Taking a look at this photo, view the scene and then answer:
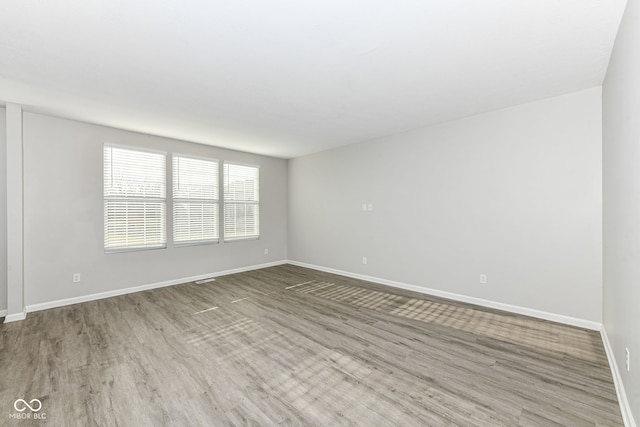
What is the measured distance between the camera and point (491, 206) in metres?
3.66

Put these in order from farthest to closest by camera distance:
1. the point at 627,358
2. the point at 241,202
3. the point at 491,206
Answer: the point at 241,202
the point at 491,206
the point at 627,358

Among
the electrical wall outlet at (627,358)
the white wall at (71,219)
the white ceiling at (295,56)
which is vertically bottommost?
the electrical wall outlet at (627,358)

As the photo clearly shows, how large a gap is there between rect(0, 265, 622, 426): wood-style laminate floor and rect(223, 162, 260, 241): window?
2341 mm

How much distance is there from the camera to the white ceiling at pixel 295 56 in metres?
1.80

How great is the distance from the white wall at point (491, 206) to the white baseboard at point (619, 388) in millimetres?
690

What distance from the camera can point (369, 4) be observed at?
5.70 feet

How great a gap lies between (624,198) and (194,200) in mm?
5692

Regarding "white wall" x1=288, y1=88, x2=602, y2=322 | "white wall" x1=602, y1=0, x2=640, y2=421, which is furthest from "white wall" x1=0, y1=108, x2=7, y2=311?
"white wall" x1=602, y1=0, x2=640, y2=421

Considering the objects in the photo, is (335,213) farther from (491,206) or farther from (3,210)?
(3,210)

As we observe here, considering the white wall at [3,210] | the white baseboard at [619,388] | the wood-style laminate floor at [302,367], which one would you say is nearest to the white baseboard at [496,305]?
the wood-style laminate floor at [302,367]

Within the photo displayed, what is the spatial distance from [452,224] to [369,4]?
323cm

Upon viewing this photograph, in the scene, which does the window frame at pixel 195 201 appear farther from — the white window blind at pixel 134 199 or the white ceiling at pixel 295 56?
the white ceiling at pixel 295 56

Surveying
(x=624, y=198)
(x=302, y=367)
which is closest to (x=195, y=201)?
(x=302, y=367)

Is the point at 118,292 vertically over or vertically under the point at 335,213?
under
